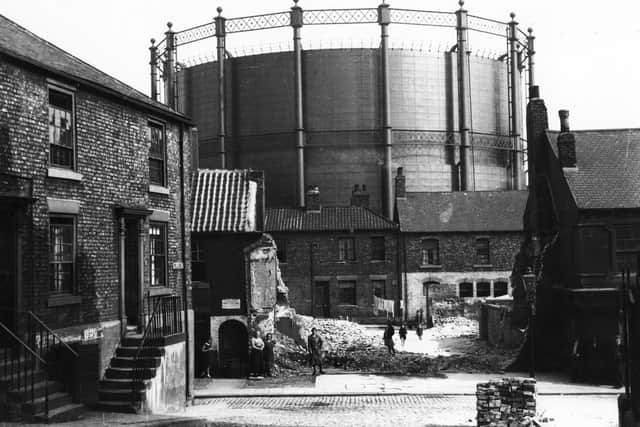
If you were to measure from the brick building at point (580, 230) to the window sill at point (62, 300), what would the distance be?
16253mm

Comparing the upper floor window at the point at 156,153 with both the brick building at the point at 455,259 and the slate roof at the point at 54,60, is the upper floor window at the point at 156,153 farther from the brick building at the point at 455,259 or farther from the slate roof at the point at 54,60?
the brick building at the point at 455,259

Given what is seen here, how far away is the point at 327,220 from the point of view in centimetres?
4534

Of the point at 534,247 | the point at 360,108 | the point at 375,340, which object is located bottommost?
the point at 375,340

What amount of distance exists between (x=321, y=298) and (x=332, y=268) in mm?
1960

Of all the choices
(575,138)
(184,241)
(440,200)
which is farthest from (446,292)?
(184,241)

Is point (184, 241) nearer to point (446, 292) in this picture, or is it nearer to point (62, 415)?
point (62, 415)

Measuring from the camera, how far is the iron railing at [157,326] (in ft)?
53.0

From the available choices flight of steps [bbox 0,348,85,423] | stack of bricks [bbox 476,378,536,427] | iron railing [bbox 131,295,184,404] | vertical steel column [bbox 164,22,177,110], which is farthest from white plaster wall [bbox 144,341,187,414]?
vertical steel column [bbox 164,22,177,110]

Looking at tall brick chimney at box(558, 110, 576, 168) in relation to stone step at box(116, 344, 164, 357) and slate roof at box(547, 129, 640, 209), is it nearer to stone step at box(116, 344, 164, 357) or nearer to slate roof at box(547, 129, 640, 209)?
slate roof at box(547, 129, 640, 209)

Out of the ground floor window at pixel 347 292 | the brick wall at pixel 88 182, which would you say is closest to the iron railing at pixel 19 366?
the brick wall at pixel 88 182

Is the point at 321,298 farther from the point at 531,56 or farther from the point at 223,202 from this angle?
the point at 531,56

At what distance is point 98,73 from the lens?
1880 centimetres

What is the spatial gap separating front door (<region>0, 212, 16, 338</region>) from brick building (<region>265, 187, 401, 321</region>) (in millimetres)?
30305

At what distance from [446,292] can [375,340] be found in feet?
37.2
